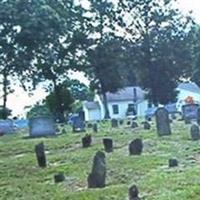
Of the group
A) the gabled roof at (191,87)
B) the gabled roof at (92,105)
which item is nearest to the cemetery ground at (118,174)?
the gabled roof at (191,87)

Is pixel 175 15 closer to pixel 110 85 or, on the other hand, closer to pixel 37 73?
pixel 110 85

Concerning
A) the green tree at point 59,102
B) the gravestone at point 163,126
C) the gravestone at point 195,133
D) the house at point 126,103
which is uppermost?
the house at point 126,103

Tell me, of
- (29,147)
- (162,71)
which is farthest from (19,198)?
(162,71)

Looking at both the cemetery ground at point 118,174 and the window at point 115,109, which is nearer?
the cemetery ground at point 118,174

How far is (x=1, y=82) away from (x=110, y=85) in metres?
11.5

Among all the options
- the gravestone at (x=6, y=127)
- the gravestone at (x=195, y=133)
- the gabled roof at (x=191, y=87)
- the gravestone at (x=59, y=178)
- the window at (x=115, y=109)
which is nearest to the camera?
the gravestone at (x=59, y=178)

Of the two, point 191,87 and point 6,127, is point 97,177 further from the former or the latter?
point 191,87

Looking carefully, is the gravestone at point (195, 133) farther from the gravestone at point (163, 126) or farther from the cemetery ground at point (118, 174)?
the gravestone at point (163, 126)

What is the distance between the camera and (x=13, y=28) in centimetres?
3803

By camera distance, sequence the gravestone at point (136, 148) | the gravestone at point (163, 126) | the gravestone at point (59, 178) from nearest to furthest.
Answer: the gravestone at point (59, 178) < the gravestone at point (136, 148) < the gravestone at point (163, 126)

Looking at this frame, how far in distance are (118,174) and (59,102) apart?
3850 cm

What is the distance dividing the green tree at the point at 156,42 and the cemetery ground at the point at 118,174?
38.9 meters

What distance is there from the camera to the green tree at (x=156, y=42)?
57156 millimetres

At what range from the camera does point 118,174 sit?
11.3 metres
